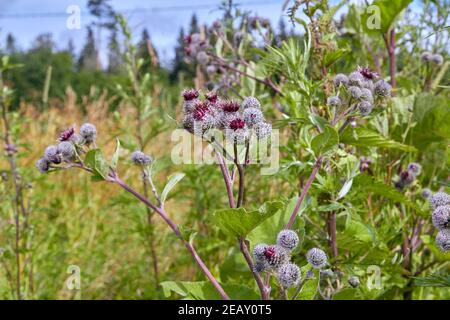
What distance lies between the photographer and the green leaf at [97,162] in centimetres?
101

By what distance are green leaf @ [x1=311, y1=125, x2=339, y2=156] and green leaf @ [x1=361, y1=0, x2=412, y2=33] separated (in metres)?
0.57

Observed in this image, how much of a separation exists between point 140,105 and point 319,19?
4.44ft

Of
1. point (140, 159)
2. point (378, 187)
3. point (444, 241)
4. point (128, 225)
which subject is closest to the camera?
point (444, 241)

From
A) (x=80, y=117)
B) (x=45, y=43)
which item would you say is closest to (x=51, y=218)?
(x=80, y=117)

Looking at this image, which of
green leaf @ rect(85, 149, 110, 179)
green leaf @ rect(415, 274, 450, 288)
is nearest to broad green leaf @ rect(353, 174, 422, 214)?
green leaf @ rect(415, 274, 450, 288)

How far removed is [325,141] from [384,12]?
2.20 feet

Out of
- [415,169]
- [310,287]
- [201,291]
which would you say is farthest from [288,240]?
[415,169]

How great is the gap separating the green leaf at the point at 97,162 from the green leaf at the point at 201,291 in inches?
11.4

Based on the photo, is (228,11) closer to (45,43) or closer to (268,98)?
(268,98)

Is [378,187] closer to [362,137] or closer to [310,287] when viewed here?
[362,137]

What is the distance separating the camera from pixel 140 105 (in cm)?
251

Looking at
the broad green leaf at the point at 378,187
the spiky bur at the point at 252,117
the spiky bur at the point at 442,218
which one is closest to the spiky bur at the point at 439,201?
the spiky bur at the point at 442,218

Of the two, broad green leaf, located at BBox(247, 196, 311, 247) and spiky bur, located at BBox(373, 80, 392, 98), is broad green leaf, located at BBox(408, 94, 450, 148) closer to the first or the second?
spiky bur, located at BBox(373, 80, 392, 98)

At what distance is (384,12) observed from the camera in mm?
1527
